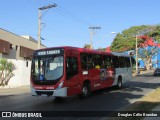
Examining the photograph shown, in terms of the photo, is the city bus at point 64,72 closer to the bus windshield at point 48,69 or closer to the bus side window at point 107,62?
the bus windshield at point 48,69

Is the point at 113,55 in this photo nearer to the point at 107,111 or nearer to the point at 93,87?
the point at 93,87

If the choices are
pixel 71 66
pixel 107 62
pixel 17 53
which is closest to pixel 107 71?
pixel 107 62

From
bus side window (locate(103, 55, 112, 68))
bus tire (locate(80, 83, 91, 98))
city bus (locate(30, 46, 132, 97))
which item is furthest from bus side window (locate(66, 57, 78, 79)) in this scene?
bus side window (locate(103, 55, 112, 68))

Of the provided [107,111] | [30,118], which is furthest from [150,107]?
[30,118]

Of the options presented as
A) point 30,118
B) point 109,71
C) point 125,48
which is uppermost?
point 125,48

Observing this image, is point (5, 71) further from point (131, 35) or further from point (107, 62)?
point (131, 35)

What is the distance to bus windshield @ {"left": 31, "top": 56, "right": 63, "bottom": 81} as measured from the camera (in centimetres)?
1612

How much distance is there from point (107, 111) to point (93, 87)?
6.34 meters

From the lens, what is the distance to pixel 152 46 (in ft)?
244

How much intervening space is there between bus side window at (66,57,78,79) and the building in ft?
43.4

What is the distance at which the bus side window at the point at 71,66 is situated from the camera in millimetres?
16411

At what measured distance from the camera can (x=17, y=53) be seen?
4228cm

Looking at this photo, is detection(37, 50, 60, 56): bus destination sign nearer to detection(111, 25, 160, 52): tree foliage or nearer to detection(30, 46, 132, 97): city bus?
detection(30, 46, 132, 97): city bus

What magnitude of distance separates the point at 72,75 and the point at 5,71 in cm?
1370
